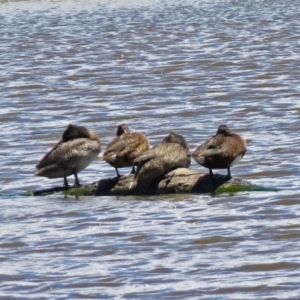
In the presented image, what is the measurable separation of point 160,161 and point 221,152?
1.60 ft

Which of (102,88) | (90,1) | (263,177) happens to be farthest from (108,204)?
(90,1)

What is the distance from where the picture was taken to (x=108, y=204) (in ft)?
28.9

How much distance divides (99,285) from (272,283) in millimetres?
1015

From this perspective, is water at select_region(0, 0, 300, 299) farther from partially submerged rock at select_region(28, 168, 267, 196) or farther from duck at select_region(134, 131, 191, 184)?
duck at select_region(134, 131, 191, 184)

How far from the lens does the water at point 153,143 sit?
22.2 ft

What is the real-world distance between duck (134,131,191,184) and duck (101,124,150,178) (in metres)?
0.16

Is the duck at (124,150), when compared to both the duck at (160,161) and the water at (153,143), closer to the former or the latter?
the duck at (160,161)

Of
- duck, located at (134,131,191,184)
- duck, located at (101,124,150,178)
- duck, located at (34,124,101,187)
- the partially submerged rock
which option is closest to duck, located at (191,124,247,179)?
the partially submerged rock

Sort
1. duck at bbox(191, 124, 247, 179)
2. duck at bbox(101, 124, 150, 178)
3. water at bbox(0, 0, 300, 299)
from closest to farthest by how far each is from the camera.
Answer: water at bbox(0, 0, 300, 299)
duck at bbox(191, 124, 247, 179)
duck at bbox(101, 124, 150, 178)

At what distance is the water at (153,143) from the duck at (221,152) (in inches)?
10.5

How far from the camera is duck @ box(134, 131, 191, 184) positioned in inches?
348

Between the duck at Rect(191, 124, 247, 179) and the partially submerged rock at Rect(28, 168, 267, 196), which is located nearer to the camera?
the duck at Rect(191, 124, 247, 179)

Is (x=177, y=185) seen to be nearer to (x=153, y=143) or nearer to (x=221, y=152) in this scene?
(x=221, y=152)

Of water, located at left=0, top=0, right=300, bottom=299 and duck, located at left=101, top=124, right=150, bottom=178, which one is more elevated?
duck, located at left=101, top=124, right=150, bottom=178
